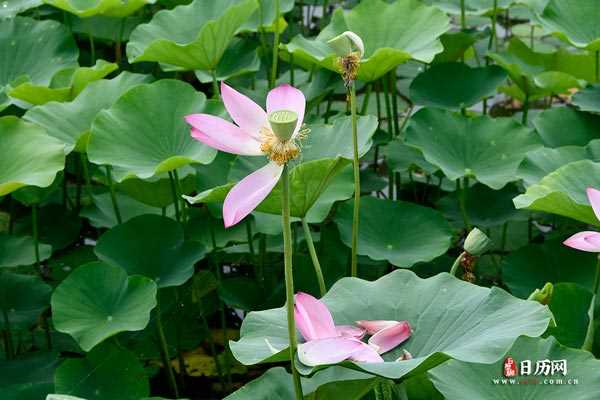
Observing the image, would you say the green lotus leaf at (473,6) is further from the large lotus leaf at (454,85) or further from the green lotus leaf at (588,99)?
the green lotus leaf at (588,99)

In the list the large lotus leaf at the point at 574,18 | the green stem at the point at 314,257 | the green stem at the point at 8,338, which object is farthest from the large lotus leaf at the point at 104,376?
the large lotus leaf at the point at 574,18

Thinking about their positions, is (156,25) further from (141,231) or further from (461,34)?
(461,34)

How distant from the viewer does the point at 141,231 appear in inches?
80.1

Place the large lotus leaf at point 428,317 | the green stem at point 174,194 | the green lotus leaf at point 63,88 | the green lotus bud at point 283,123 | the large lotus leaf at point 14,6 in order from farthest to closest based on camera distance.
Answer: the large lotus leaf at point 14,6
the green lotus leaf at point 63,88
the green stem at point 174,194
the large lotus leaf at point 428,317
the green lotus bud at point 283,123

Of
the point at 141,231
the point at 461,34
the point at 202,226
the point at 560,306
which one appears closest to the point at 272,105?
the point at 560,306

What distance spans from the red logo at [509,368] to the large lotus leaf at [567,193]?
14.8 inches

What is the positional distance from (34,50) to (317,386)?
1569 mm

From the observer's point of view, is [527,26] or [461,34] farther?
[527,26]

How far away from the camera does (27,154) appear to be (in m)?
1.92

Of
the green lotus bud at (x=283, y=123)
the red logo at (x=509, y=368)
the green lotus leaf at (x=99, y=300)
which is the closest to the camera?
the green lotus bud at (x=283, y=123)

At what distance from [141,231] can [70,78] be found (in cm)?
53

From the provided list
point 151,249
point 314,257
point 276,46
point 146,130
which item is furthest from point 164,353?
point 276,46

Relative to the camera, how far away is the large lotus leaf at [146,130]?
1.93 metres

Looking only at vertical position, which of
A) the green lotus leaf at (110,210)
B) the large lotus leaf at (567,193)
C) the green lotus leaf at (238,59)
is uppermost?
the large lotus leaf at (567,193)
